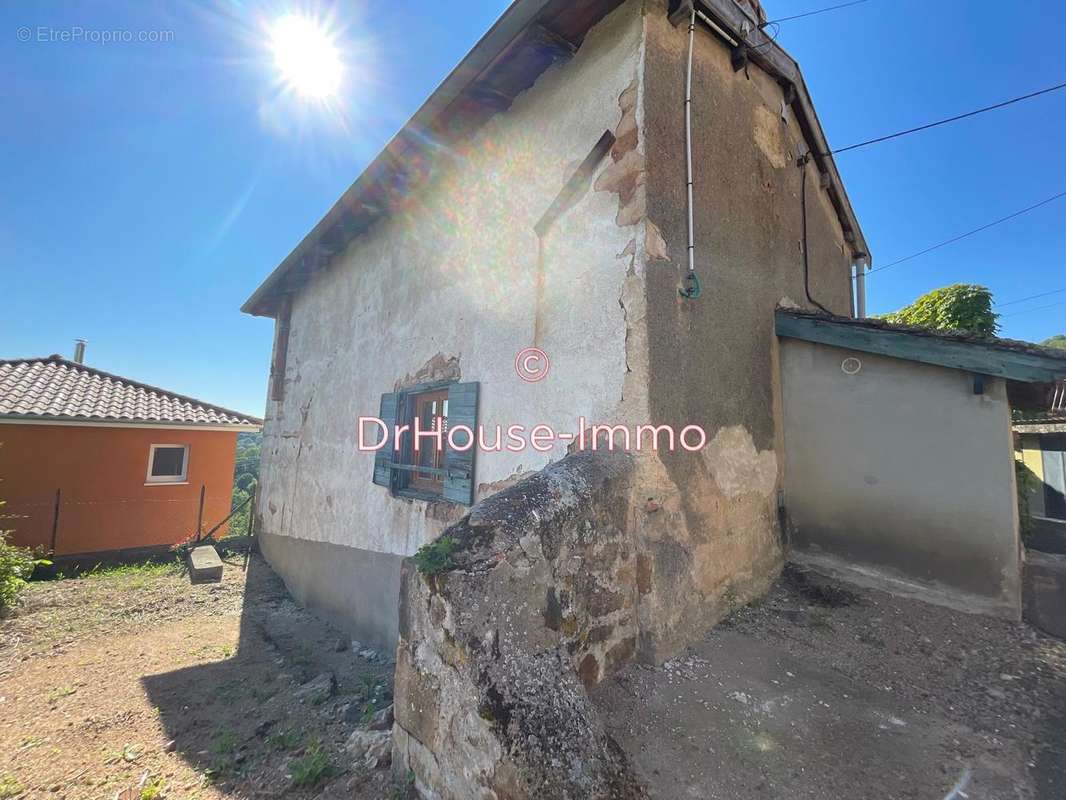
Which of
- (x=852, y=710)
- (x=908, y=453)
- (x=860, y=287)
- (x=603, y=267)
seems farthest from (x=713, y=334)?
(x=860, y=287)

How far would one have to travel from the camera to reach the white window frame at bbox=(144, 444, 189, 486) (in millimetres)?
10094

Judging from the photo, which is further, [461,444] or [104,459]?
[104,459]

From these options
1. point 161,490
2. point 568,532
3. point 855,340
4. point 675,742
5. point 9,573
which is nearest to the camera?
point 675,742

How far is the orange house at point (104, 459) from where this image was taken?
27.9 ft

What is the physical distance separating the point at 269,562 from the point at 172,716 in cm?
509

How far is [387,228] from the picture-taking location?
5.70 m

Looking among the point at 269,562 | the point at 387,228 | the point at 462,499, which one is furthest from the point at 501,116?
the point at 269,562

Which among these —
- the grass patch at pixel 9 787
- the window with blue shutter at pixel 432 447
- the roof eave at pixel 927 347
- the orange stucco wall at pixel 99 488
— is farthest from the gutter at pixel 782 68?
the orange stucco wall at pixel 99 488

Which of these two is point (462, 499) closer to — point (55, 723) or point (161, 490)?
point (55, 723)

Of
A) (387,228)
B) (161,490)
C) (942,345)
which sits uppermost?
(387,228)

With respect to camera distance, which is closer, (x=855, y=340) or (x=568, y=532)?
(x=568, y=532)

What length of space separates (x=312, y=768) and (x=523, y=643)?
5.08 ft

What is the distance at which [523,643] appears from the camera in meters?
1.90

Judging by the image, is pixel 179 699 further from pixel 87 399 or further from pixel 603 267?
pixel 87 399
